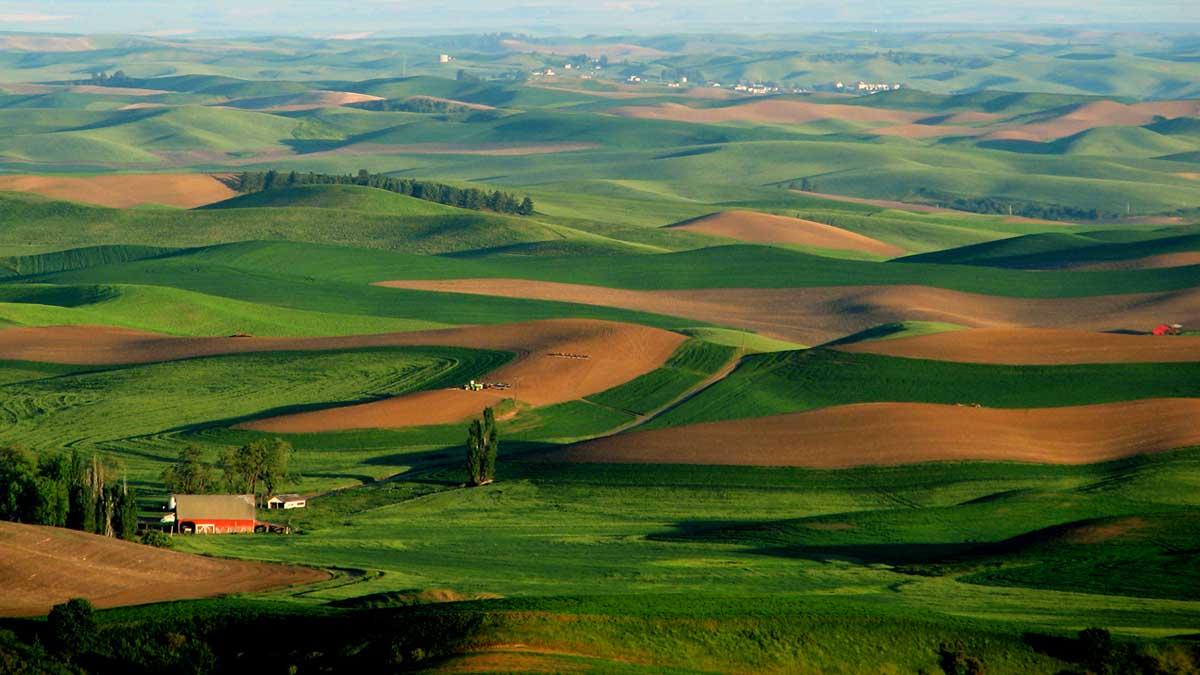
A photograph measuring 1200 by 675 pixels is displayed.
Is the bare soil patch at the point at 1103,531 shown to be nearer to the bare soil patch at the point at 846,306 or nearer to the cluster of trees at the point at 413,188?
the bare soil patch at the point at 846,306

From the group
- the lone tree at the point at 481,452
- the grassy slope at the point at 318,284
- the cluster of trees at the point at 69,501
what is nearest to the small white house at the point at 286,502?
the lone tree at the point at 481,452

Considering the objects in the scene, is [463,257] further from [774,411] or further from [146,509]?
[146,509]

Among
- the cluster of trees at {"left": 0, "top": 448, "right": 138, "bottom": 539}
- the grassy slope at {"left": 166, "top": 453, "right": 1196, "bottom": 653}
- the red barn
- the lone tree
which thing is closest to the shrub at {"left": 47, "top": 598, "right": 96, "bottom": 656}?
the grassy slope at {"left": 166, "top": 453, "right": 1196, "bottom": 653}

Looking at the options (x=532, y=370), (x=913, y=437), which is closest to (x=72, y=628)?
(x=913, y=437)

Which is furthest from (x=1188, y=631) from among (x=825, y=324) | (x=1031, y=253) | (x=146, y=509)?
(x=1031, y=253)

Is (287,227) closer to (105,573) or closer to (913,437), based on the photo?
(913,437)

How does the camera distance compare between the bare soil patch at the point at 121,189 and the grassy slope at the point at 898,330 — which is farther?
the bare soil patch at the point at 121,189

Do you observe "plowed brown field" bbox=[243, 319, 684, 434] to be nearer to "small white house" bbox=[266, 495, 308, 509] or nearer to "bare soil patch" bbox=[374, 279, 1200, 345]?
"small white house" bbox=[266, 495, 308, 509]
